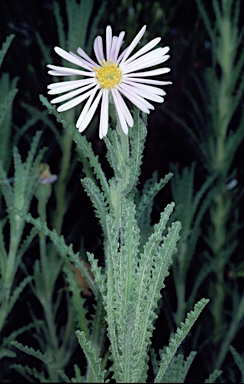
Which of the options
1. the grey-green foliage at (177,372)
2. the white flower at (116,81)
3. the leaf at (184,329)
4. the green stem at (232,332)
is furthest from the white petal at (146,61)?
the green stem at (232,332)

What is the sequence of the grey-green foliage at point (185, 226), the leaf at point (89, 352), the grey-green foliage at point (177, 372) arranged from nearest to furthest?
the leaf at point (89, 352), the grey-green foliage at point (177, 372), the grey-green foliage at point (185, 226)

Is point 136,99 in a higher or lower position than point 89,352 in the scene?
higher

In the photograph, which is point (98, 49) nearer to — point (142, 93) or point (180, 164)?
point (142, 93)

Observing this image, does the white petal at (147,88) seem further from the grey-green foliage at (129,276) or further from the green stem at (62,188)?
the green stem at (62,188)

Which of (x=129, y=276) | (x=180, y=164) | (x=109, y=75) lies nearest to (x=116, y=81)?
(x=109, y=75)

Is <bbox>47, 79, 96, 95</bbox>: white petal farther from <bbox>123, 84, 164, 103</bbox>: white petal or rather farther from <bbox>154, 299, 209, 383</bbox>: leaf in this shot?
<bbox>154, 299, 209, 383</bbox>: leaf
